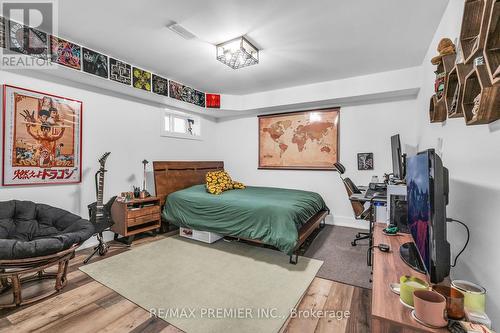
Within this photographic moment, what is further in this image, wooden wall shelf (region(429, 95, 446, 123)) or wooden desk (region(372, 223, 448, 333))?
wooden wall shelf (region(429, 95, 446, 123))

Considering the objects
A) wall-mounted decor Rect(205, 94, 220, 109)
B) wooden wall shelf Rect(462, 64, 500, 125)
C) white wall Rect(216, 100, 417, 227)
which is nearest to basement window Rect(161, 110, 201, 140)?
wall-mounted decor Rect(205, 94, 220, 109)

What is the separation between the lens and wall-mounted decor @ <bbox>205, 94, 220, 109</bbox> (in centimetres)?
470

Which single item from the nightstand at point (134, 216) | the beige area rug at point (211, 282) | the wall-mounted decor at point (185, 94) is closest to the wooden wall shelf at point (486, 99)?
the beige area rug at point (211, 282)

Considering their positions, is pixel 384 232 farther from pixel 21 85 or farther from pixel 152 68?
pixel 21 85

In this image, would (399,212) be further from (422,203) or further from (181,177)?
(181,177)

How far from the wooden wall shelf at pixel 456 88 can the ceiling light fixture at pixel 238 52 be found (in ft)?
6.43

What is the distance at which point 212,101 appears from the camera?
4711 millimetres

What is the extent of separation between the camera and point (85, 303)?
79.1 inches

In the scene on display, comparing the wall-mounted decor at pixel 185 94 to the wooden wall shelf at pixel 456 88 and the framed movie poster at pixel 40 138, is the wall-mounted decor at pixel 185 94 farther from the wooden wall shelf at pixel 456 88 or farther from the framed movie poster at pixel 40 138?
the wooden wall shelf at pixel 456 88

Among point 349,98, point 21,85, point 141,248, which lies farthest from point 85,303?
point 349,98

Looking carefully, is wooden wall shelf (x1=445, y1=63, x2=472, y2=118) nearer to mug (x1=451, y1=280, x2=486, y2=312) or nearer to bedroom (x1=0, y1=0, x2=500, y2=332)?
bedroom (x1=0, y1=0, x2=500, y2=332)

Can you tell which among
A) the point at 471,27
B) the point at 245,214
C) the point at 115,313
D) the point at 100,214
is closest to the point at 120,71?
the point at 100,214

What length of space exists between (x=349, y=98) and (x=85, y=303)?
4303 millimetres

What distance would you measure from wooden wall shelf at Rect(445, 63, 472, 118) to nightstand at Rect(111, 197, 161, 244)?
11.9ft
